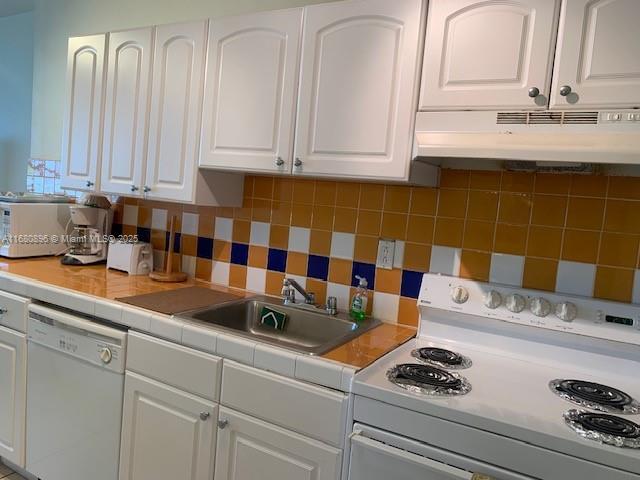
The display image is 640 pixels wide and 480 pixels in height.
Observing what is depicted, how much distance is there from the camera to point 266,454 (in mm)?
1573

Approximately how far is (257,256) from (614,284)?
4.82 feet

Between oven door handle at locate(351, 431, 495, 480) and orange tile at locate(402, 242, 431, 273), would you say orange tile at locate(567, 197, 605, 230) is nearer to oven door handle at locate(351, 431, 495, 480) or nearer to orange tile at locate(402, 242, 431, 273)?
orange tile at locate(402, 242, 431, 273)

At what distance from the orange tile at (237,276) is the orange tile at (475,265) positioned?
105 cm

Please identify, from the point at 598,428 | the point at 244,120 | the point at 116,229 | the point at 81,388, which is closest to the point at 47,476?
the point at 81,388

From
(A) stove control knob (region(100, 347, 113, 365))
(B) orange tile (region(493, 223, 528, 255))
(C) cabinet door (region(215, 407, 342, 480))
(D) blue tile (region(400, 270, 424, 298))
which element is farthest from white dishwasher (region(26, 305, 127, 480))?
(B) orange tile (region(493, 223, 528, 255))

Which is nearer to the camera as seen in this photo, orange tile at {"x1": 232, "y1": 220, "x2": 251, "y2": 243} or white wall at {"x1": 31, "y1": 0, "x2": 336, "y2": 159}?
orange tile at {"x1": 232, "y1": 220, "x2": 251, "y2": 243}

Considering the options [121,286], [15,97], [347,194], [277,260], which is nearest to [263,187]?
[277,260]

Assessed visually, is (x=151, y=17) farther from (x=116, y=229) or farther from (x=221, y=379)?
(x=221, y=379)

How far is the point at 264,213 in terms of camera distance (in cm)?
236

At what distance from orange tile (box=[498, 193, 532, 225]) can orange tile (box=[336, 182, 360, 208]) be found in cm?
58

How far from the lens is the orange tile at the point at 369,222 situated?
2064mm

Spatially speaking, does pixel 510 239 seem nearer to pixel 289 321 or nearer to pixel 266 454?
pixel 289 321

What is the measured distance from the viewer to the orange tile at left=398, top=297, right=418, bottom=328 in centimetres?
199

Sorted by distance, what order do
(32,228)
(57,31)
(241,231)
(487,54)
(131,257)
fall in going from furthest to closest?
1. (57,31)
2. (32,228)
3. (131,257)
4. (241,231)
5. (487,54)
